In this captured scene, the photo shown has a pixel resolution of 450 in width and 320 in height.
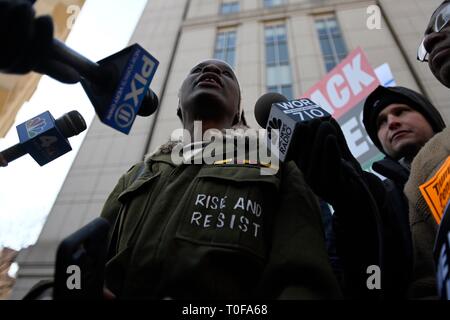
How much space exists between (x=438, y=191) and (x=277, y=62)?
8.01 metres

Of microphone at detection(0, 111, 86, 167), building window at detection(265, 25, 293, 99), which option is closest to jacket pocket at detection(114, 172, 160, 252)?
microphone at detection(0, 111, 86, 167)

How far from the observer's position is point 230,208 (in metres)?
1.08

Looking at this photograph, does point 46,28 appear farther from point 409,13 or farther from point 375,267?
point 409,13

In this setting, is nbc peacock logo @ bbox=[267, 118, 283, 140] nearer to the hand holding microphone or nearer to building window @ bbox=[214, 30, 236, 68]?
the hand holding microphone

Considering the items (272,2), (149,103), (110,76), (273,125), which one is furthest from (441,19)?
(272,2)

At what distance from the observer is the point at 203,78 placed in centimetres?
170

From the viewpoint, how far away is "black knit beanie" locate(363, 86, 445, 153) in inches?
79.2

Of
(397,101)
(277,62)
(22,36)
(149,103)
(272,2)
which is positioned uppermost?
(272,2)

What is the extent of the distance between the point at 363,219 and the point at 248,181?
0.52 metres

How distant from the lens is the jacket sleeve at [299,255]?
830mm

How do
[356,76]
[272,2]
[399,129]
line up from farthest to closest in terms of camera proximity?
[272,2], [356,76], [399,129]

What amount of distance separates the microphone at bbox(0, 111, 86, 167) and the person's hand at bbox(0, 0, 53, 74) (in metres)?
0.63

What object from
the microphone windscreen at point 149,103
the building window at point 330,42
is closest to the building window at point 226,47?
the building window at point 330,42

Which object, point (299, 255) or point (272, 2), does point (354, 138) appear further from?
point (272, 2)
